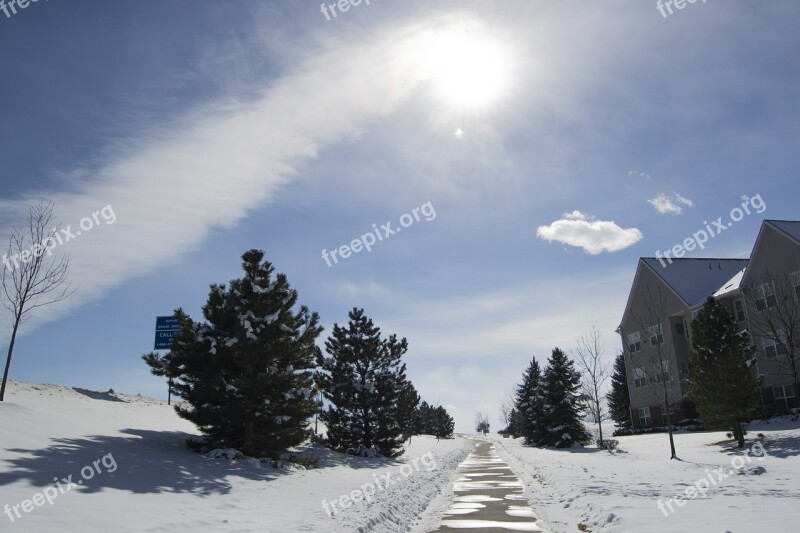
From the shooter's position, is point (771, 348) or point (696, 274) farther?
point (696, 274)

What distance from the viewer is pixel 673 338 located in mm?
39938

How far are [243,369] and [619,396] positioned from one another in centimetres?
5164

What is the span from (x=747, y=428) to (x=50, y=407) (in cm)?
3235

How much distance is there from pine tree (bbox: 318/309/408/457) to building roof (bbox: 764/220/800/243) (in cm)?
2482

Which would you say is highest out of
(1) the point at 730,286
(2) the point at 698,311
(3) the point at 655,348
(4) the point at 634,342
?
(1) the point at 730,286

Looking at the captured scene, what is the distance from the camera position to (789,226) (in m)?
31.6

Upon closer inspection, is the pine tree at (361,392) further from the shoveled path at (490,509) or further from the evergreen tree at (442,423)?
the evergreen tree at (442,423)

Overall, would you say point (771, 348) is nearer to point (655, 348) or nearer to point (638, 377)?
point (655, 348)

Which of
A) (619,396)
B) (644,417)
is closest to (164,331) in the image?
(644,417)

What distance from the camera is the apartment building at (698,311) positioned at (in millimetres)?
29906

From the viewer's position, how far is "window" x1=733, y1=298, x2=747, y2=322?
113 feet

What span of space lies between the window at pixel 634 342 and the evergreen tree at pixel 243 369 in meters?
35.1

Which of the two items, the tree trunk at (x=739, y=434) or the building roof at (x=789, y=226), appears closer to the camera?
the tree trunk at (x=739, y=434)

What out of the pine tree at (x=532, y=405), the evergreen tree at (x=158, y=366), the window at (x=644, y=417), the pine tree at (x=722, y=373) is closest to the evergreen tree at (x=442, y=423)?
the pine tree at (x=532, y=405)
